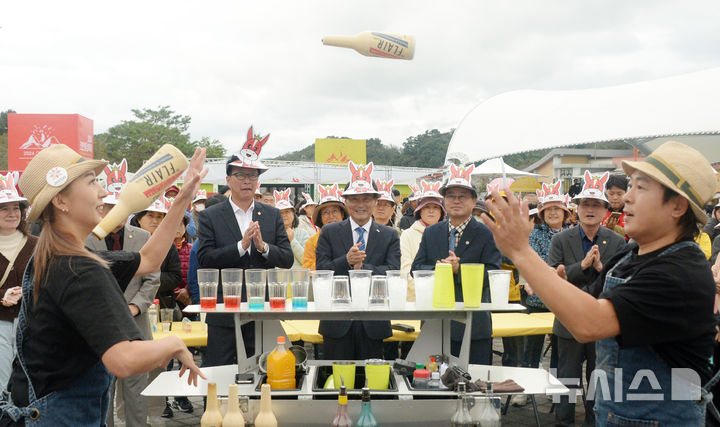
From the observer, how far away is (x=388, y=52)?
4.09 meters

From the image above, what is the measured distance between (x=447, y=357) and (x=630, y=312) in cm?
217

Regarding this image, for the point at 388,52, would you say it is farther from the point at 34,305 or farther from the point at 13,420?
the point at 13,420

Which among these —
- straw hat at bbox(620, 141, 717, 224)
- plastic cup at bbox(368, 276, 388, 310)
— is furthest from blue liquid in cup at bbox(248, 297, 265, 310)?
straw hat at bbox(620, 141, 717, 224)

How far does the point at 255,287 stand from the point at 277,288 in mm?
141

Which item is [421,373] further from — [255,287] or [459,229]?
[459,229]

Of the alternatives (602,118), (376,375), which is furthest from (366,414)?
(602,118)

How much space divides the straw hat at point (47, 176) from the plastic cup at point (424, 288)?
83.1 inches

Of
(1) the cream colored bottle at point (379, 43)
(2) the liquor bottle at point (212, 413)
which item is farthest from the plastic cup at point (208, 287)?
(1) the cream colored bottle at point (379, 43)

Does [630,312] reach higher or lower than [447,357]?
higher

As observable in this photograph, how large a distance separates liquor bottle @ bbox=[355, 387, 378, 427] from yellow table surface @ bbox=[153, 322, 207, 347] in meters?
2.38

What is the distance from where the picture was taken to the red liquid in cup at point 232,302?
146 inches

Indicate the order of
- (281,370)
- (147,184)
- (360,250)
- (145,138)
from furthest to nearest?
(145,138)
(360,250)
(281,370)
(147,184)

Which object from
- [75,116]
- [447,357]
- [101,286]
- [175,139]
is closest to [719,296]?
[447,357]

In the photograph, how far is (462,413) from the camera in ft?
11.1
